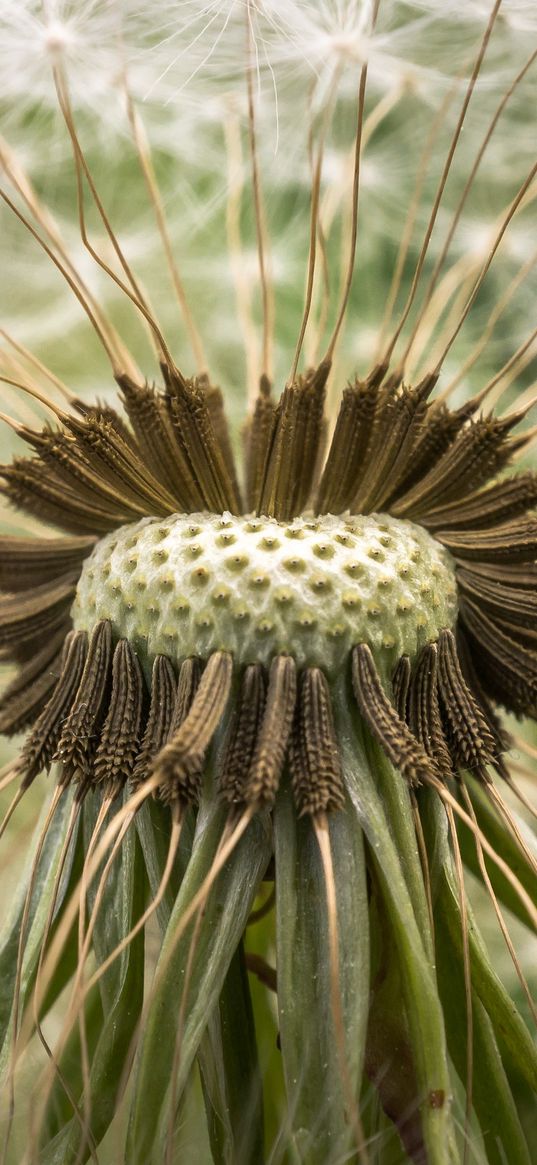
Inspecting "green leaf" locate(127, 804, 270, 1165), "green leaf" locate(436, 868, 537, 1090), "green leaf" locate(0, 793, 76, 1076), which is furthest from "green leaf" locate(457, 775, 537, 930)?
"green leaf" locate(0, 793, 76, 1076)

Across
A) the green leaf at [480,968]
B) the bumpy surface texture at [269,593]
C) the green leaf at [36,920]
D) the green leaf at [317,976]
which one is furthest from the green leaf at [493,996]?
the green leaf at [36,920]

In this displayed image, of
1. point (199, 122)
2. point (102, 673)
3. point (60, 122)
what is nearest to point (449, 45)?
point (199, 122)

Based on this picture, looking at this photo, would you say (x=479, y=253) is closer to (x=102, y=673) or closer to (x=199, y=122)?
(x=199, y=122)

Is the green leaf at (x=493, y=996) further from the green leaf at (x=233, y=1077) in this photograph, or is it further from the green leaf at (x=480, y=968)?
the green leaf at (x=233, y=1077)

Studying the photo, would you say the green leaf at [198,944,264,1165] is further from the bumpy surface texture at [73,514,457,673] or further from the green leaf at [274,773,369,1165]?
the bumpy surface texture at [73,514,457,673]

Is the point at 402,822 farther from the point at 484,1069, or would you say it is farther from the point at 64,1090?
the point at 64,1090

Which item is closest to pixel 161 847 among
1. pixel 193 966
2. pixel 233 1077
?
pixel 193 966

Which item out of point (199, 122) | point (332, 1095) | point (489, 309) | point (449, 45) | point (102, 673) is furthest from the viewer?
point (489, 309)
